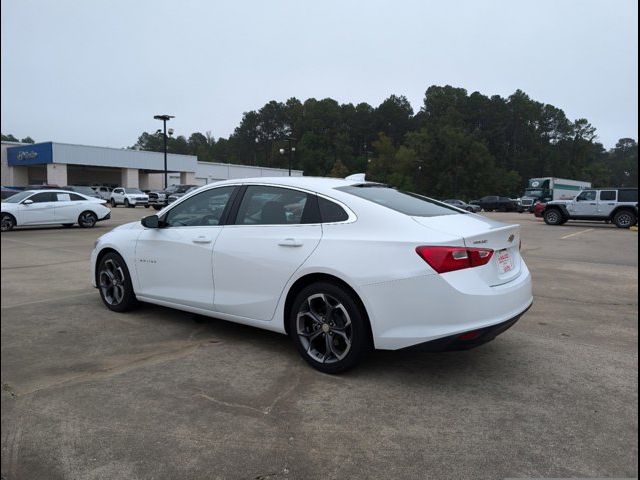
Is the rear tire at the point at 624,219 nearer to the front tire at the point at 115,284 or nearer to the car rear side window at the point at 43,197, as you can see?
the front tire at the point at 115,284

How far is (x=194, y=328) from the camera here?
510cm

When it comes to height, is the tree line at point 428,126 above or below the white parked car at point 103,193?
above

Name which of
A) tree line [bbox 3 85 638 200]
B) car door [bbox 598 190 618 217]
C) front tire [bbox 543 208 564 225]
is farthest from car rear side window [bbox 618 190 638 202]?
tree line [bbox 3 85 638 200]

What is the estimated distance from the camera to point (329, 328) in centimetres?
386

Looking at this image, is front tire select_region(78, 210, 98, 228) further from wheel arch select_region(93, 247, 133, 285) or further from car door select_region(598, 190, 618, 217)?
car door select_region(598, 190, 618, 217)

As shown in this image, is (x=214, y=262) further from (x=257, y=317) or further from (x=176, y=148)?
(x=176, y=148)

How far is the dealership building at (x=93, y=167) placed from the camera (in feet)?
159

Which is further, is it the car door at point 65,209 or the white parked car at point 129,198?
the white parked car at point 129,198

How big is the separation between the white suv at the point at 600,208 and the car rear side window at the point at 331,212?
2243 centimetres

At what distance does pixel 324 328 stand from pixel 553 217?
24.0m

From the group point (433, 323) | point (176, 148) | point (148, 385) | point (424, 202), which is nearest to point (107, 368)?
point (148, 385)

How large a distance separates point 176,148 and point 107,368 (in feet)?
440

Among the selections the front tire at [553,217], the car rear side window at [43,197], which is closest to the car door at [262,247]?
the car rear side window at [43,197]

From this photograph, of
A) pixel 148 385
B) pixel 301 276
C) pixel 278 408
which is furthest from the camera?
pixel 301 276
